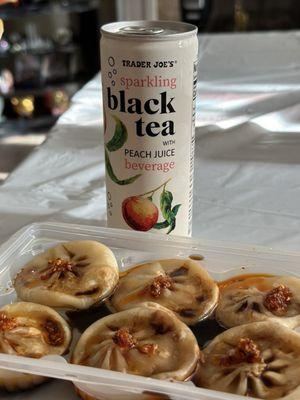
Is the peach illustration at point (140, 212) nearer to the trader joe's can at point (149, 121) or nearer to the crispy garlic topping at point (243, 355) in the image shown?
the trader joe's can at point (149, 121)

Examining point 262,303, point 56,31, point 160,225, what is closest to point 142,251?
point 160,225

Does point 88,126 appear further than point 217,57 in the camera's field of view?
No

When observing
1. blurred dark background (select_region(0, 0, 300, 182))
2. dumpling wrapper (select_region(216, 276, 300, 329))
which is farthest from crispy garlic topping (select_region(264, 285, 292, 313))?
blurred dark background (select_region(0, 0, 300, 182))

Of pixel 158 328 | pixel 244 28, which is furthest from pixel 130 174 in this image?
pixel 244 28

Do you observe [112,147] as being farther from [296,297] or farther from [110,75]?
[296,297]

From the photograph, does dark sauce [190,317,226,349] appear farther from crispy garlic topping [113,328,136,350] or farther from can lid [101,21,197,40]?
can lid [101,21,197,40]

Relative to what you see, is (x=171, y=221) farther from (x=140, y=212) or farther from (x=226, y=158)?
(x=226, y=158)

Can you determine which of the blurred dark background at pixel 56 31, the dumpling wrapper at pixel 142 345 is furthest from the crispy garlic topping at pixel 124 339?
the blurred dark background at pixel 56 31
